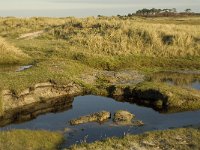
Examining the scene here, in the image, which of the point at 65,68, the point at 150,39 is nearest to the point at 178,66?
the point at 150,39

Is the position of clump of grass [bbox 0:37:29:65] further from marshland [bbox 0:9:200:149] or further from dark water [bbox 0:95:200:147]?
dark water [bbox 0:95:200:147]

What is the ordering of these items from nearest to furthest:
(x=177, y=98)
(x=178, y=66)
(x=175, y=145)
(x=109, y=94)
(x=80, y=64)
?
(x=175, y=145) → (x=177, y=98) → (x=109, y=94) → (x=80, y=64) → (x=178, y=66)

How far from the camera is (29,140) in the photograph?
16391 mm

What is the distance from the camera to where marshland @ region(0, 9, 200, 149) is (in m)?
16.8

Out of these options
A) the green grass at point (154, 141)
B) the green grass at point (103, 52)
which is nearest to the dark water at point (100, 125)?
the green grass at point (154, 141)

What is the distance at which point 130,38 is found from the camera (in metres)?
39.4

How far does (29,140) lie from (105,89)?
9645mm

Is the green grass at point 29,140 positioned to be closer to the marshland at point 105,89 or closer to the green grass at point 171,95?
the marshland at point 105,89

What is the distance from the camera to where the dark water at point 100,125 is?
18008mm

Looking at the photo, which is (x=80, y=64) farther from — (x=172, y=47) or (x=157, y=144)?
(x=157, y=144)

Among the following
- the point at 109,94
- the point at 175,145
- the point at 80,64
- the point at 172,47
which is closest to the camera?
the point at 175,145

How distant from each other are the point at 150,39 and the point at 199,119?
19.6 metres

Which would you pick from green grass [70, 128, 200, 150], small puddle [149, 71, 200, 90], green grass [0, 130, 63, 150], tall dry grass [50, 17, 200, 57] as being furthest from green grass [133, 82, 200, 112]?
tall dry grass [50, 17, 200, 57]

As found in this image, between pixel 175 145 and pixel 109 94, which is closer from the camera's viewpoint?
pixel 175 145
